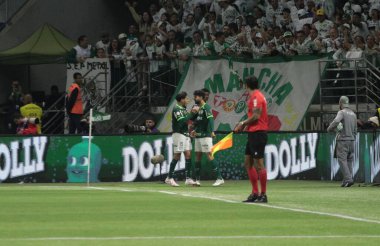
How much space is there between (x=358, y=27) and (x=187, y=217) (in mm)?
16900

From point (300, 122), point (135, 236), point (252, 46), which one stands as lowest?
point (135, 236)

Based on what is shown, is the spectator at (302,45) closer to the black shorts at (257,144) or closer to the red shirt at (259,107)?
the red shirt at (259,107)

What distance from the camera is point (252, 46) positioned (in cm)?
3491

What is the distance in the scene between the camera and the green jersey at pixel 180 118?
2936 cm

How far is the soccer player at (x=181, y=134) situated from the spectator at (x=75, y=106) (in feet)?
16.9

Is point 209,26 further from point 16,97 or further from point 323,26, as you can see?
point 16,97

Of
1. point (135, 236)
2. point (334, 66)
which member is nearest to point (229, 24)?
point (334, 66)

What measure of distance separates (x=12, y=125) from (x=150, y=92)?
5143 millimetres

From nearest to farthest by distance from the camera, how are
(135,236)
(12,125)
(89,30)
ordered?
(135,236) < (12,125) < (89,30)

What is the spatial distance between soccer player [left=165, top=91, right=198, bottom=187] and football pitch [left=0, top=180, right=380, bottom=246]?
9.67ft

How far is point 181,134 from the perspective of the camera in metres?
29.9

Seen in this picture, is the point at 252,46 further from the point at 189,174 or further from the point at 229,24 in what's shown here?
the point at 189,174

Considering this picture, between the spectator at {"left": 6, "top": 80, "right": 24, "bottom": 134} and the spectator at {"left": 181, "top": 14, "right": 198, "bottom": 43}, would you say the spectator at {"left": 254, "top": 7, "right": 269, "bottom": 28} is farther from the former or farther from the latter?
the spectator at {"left": 6, "top": 80, "right": 24, "bottom": 134}

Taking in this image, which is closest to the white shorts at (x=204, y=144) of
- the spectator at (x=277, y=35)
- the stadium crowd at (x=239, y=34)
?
the stadium crowd at (x=239, y=34)
